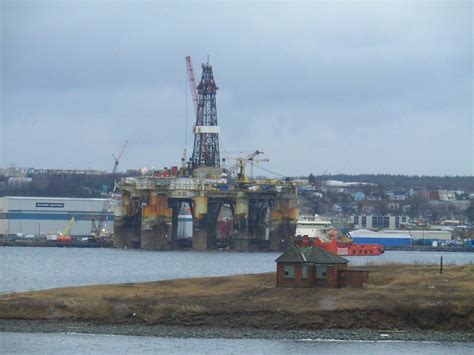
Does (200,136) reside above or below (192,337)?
above

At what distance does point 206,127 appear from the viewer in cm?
17812

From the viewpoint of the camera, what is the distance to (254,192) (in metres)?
161

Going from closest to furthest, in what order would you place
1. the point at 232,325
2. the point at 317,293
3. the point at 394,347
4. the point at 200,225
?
1. the point at 394,347
2. the point at 232,325
3. the point at 317,293
4. the point at 200,225

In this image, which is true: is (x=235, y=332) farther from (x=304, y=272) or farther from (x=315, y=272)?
(x=315, y=272)

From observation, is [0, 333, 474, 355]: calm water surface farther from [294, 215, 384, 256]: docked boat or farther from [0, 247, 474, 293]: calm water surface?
[294, 215, 384, 256]: docked boat

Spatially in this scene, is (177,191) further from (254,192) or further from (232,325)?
(232,325)

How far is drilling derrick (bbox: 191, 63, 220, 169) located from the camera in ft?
583

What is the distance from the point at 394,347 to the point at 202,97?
4832 inches

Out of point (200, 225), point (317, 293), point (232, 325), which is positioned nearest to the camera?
point (232, 325)

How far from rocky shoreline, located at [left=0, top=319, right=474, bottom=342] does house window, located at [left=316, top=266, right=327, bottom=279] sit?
30.4 feet

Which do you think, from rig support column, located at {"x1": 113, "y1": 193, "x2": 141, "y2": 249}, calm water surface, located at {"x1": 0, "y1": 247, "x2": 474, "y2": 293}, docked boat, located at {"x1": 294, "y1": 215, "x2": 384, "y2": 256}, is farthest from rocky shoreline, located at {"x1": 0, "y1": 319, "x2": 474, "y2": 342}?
rig support column, located at {"x1": 113, "y1": 193, "x2": 141, "y2": 249}

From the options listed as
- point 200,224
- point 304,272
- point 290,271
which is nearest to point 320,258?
point 304,272

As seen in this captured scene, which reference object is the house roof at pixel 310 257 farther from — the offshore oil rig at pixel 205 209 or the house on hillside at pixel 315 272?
the offshore oil rig at pixel 205 209

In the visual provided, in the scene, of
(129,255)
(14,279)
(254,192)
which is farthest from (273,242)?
(14,279)
